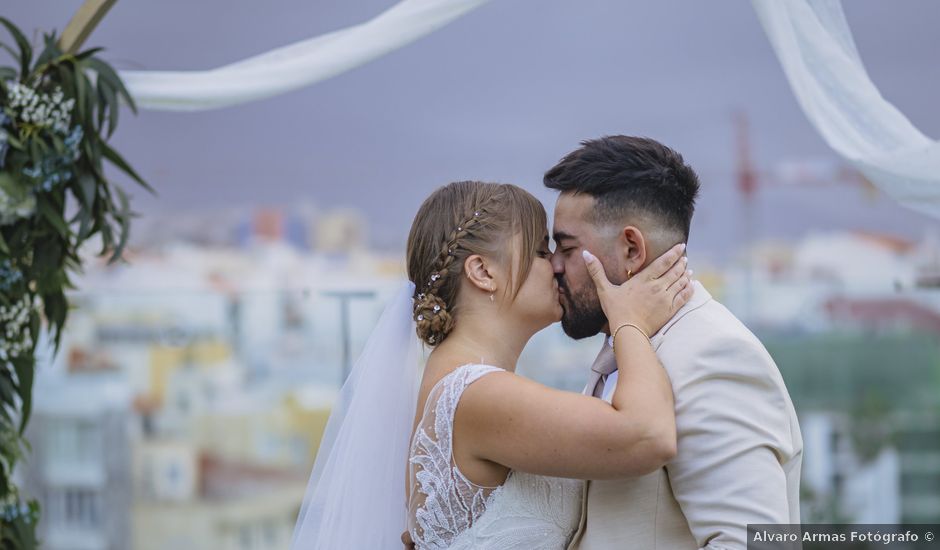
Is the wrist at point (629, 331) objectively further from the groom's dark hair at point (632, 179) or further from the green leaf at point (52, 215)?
the green leaf at point (52, 215)

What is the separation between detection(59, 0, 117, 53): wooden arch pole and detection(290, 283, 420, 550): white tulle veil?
145 cm

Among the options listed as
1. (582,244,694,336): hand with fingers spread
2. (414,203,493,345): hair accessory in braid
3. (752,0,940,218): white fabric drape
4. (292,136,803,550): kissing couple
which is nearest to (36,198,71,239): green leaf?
(292,136,803,550): kissing couple

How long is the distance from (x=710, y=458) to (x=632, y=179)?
0.57 meters

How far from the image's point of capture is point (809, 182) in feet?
55.9

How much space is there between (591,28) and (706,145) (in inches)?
233

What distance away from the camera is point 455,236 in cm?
194

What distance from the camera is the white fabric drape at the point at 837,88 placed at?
2.48 metres

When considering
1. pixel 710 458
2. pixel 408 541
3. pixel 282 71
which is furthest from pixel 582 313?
pixel 282 71

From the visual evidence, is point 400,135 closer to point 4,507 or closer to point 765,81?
point 765,81

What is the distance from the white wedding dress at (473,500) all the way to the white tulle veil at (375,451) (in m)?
0.32

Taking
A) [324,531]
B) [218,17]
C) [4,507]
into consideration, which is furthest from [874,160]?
[218,17]

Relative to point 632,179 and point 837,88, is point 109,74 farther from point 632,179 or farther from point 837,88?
point 837,88

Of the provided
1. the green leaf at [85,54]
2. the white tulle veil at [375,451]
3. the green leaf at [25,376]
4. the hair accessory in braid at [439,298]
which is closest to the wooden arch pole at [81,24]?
the green leaf at [85,54]

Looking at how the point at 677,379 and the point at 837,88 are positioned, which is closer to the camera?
the point at 677,379
